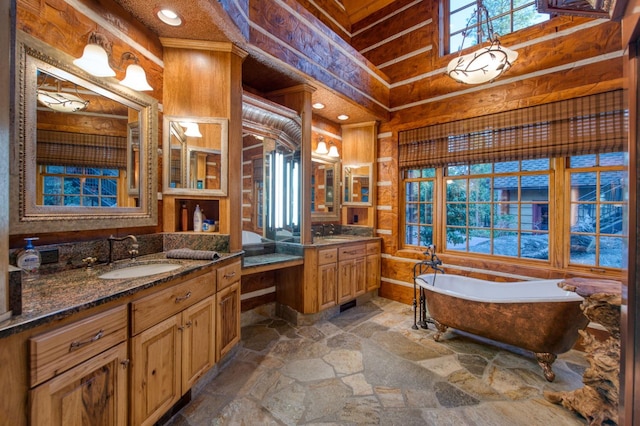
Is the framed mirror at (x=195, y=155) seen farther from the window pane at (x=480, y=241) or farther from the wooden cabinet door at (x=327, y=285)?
the window pane at (x=480, y=241)

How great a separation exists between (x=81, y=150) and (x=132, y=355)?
1339 mm

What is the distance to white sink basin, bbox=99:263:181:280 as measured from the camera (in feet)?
5.70

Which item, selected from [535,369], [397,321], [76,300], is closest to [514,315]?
[535,369]

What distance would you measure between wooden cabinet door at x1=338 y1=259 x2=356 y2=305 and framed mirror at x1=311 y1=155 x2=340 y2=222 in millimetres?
849

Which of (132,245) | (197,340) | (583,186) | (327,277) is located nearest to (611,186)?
(583,186)

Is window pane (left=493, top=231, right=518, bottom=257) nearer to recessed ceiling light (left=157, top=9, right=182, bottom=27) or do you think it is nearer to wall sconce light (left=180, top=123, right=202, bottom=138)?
wall sconce light (left=180, top=123, right=202, bottom=138)

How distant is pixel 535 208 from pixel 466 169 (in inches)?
35.7

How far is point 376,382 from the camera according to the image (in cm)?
215

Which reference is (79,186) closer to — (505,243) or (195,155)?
(195,155)

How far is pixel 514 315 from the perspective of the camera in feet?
7.52

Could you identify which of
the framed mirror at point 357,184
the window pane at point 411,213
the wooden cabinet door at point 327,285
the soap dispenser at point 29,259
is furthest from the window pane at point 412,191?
the soap dispenser at point 29,259

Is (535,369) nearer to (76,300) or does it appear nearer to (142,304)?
(142,304)

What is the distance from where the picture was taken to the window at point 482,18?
3.21 m

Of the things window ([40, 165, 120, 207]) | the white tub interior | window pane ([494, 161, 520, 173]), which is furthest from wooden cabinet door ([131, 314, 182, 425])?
window pane ([494, 161, 520, 173])
